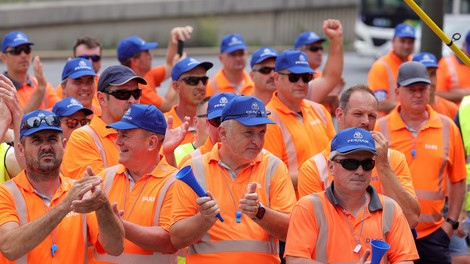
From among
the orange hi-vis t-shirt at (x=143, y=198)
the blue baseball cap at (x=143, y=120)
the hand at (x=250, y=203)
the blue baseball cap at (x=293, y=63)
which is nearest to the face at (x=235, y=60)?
the blue baseball cap at (x=293, y=63)

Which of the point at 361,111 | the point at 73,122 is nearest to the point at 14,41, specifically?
the point at 73,122

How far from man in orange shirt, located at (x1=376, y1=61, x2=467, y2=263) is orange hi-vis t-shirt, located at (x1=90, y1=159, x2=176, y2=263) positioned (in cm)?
285

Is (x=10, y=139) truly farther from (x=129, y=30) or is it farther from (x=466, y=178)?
(x=129, y=30)

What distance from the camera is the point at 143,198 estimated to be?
25.6 feet

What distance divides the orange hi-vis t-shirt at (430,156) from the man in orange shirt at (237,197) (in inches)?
96.5

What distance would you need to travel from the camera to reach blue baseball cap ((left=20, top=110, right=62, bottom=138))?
7589 millimetres

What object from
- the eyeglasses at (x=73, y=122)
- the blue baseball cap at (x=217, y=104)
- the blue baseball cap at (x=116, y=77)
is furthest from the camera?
the eyeglasses at (x=73, y=122)

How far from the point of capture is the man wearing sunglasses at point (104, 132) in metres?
8.73

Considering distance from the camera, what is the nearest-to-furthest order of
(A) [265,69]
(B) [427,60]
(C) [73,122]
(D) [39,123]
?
(D) [39,123], (C) [73,122], (B) [427,60], (A) [265,69]

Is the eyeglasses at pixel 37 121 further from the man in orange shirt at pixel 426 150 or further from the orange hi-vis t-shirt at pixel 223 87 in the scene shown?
the orange hi-vis t-shirt at pixel 223 87

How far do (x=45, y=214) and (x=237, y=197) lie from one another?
139cm

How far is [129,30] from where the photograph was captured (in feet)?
107

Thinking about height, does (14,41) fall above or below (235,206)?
above

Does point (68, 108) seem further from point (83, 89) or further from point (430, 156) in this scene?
point (430, 156)
